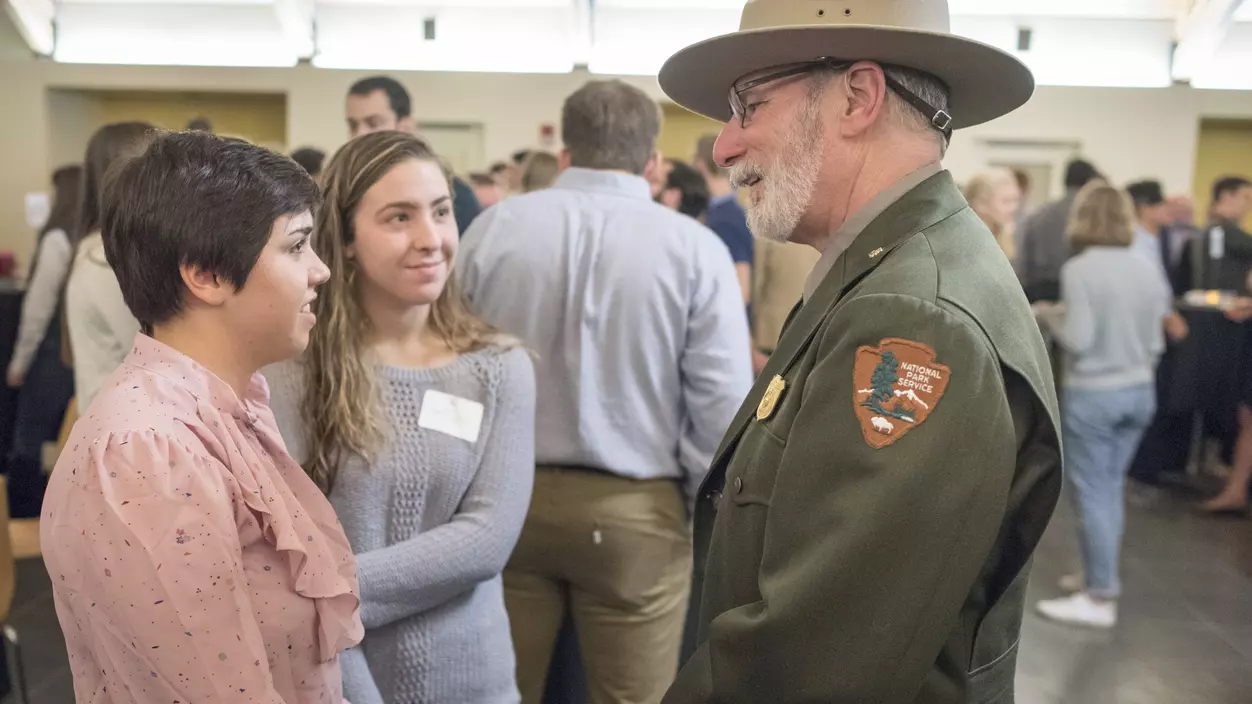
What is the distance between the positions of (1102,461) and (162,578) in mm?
3780

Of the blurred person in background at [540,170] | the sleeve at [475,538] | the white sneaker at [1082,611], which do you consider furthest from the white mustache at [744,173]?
the white sneaker at [1082,611]

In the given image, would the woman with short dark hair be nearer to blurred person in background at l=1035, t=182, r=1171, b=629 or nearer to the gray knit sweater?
the gray knit sweater

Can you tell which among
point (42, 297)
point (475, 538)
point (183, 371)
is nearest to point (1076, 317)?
point (475, 538)

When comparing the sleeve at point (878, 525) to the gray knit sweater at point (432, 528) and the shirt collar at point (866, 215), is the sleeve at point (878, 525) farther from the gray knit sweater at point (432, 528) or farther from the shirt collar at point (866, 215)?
the gray knit sweater at point (432, 528)

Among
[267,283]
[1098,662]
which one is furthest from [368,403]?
[1098,662]

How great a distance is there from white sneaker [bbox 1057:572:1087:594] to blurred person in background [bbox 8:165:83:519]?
4337 mm

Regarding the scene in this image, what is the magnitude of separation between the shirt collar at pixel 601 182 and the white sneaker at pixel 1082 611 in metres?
2.74

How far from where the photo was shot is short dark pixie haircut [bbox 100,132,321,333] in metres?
1.01

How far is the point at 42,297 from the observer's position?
161 inches

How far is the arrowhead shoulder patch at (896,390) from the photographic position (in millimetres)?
969

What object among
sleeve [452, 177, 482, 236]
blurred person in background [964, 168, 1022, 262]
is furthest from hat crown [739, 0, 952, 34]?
blurred person in background [964, 168, 1022, 262]

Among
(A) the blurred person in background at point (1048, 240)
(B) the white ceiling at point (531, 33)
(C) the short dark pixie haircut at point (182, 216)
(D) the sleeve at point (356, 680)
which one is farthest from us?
(B) the white ceiling at point (531, 33)

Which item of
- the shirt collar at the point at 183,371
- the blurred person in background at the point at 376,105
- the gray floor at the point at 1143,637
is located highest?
the blurred person in background at the point at 376,105

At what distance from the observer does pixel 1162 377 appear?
591 centimetres
